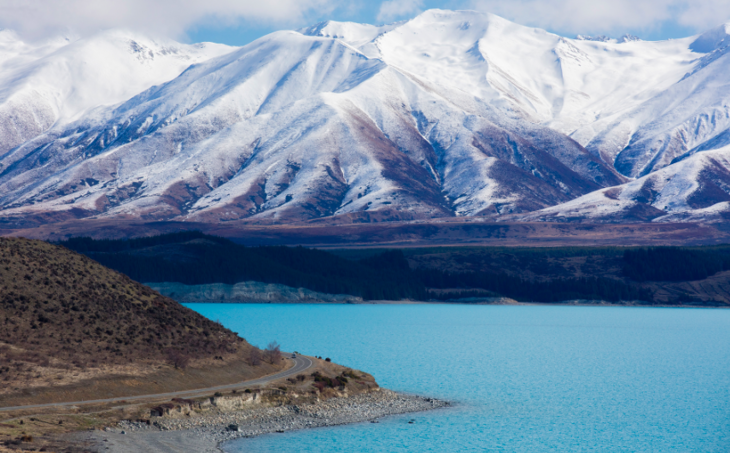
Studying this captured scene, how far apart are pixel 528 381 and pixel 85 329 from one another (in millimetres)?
46166

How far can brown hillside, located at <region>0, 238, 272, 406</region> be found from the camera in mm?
59562

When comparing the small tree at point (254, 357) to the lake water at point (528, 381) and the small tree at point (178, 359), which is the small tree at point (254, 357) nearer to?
the small tree at point (178, 359)

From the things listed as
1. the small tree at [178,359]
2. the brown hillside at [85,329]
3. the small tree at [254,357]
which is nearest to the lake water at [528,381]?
the small tree at [178,359]

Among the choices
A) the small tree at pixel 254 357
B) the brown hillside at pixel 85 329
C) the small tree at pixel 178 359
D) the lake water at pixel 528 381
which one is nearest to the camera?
the lake water at pixel 528 381

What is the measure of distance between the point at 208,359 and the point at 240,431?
1504 centimetres

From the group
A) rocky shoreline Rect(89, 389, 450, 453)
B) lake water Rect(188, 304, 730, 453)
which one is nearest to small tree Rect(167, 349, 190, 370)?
rocky shoreline Rect(89, 389, 450, 453)

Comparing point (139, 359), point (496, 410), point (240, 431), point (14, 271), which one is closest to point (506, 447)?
point (496, 410)

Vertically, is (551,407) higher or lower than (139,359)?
lower

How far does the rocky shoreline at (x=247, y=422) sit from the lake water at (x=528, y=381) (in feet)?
5.61

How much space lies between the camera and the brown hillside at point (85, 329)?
5956cm

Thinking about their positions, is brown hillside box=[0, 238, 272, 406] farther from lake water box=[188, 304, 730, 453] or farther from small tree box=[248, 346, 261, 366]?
lake water box=[188, 304, 730, 453]

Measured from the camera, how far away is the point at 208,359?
69.2m

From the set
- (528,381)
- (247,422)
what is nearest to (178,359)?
(247,422)

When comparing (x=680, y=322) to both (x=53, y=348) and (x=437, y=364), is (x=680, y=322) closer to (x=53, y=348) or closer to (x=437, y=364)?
(x=437, y=364)
